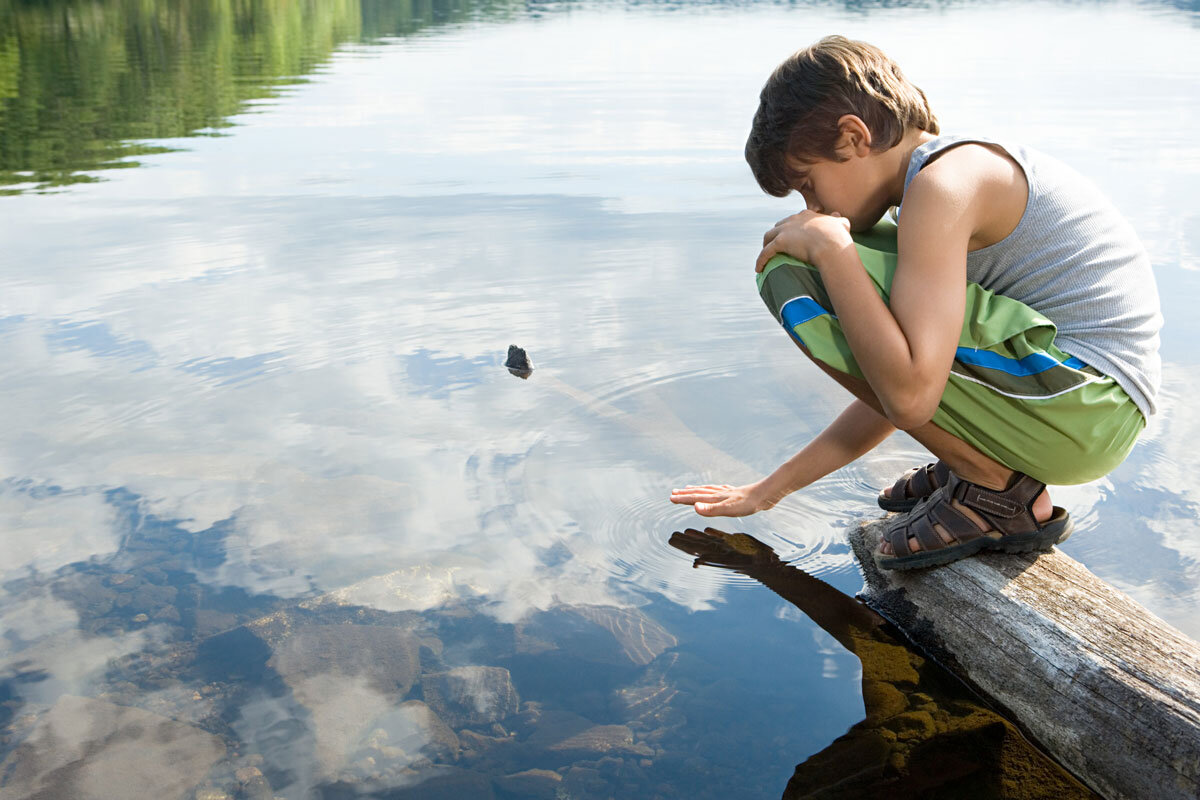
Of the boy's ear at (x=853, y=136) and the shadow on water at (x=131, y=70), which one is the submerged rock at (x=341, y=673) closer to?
the boy's ear at (x=853, y=136)

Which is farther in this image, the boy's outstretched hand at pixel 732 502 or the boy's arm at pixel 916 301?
the boy's outstretched hand at pixel 732 502

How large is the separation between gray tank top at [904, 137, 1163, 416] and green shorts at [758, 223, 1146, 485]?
6 cm

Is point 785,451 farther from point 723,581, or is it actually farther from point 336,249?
point 336,249

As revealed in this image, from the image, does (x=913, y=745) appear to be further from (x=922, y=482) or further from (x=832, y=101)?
(x=832, y=101)

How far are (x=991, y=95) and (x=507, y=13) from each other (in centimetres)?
3361

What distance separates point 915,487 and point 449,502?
151 centimetres

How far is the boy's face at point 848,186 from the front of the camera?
2.50 meters

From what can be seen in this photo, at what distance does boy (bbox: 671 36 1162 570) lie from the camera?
7.51 ft

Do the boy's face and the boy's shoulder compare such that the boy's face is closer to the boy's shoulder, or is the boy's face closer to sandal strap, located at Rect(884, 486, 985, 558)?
the boy's shoulder

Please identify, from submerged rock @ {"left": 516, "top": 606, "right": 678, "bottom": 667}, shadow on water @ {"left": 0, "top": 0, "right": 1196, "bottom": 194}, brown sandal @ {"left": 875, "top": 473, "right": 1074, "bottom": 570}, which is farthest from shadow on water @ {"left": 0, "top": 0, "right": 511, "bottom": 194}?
brown sandal @ {"left": 875, "top": 473, "right": 1074, "bottom": 570}

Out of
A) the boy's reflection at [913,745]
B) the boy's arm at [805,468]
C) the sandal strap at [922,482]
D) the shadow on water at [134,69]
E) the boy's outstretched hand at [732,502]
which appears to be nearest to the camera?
the boy's reflection at [913,745]

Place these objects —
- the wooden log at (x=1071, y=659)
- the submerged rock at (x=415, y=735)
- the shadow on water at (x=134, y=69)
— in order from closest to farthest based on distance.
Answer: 1. the wooden log at (x=1071, y=659)
2. the submerged rock at (x=415, y=735)
3. the shadow on water at (x=134, y=69)

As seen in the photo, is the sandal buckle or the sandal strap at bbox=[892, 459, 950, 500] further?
the sandal strap at bbox=[892, 459, 950, 500]

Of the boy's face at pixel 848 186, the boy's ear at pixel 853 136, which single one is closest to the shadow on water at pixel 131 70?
the boy's face at pixel 848 186
